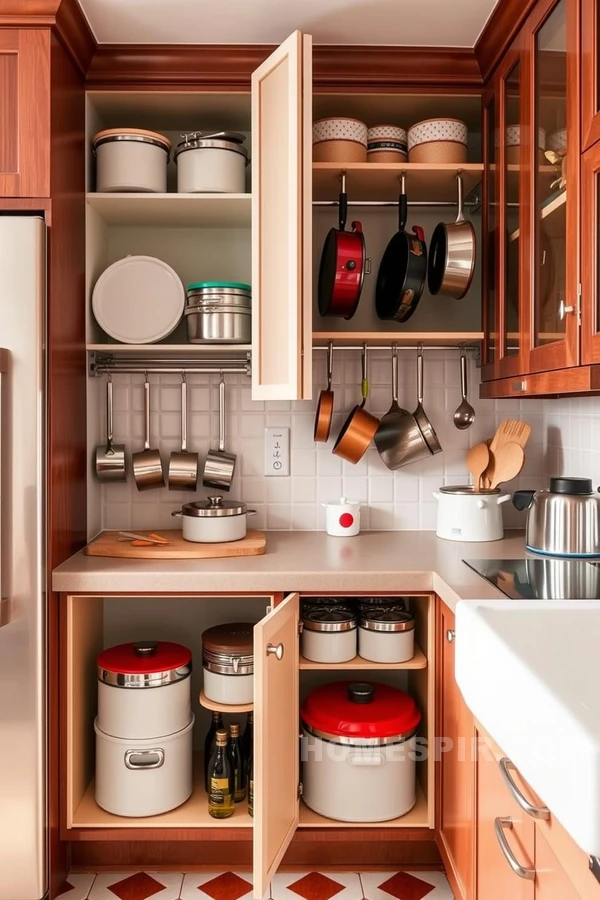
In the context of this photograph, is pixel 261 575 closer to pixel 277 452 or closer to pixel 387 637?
pixel 387 637

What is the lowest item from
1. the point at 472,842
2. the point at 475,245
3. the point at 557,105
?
the point at 472,842

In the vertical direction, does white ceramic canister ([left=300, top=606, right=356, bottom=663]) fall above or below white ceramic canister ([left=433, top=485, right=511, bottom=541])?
below

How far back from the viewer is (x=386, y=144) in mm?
2234

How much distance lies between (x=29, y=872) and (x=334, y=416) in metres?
1.50

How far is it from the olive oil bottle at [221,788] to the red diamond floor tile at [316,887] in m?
0.26

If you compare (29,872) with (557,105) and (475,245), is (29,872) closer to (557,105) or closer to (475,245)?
(475,245)

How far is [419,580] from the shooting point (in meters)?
1.89

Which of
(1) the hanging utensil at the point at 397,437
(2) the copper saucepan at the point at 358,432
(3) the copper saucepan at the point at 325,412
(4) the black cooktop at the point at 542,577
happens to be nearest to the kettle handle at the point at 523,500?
(4) the black cooktop at the point at 542,577

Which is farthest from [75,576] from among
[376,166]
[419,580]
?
[376,166]

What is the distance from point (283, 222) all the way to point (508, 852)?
4.69 ft

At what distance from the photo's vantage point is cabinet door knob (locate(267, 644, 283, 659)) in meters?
1.67

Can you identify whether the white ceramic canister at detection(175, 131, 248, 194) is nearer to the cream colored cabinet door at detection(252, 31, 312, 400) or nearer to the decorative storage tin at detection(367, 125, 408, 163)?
the cream colored cabinet door at detection(252, 31, 312, 400)

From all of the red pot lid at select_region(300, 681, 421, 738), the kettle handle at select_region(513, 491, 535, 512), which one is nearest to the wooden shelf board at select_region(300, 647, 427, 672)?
the red pot lid at select_region(300, 681, 421, 738)

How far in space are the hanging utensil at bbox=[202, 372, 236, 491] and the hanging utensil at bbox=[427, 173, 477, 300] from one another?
0.75 m
